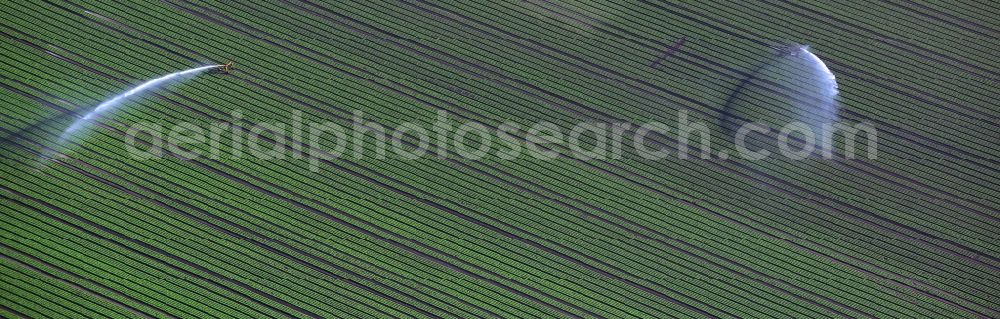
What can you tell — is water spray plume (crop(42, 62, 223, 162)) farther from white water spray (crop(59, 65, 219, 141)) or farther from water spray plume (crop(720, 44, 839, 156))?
water spray plume (crop(720, 44, 839, 156))

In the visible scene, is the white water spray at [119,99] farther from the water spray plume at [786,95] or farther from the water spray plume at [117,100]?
the water spray plume at [786,95]

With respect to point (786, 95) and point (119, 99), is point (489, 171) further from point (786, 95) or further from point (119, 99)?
point (119, 99)

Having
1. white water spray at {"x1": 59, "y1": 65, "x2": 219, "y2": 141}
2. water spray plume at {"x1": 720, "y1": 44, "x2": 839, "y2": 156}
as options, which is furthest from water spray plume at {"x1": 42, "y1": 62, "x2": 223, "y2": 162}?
water spray plume at {"x1": 720, "y1": 44, "x2": 839, "y2": 156}

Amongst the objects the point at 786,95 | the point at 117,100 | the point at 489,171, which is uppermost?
the point at 786,95

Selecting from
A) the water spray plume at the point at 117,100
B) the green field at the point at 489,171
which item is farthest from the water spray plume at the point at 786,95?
the water spray plume at the point at 117,100

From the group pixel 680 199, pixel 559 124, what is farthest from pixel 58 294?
pixel 680 199

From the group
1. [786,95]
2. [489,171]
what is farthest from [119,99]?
[786,95]

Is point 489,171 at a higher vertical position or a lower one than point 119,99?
lower
